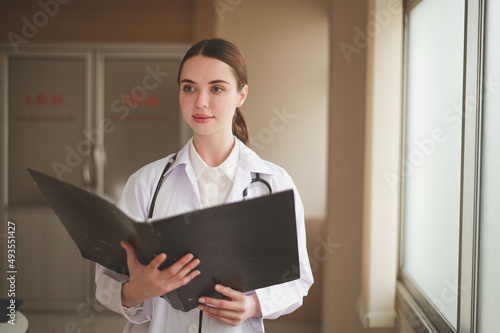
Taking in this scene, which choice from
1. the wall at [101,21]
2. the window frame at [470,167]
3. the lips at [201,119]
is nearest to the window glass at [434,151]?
the window frame at [470,167]

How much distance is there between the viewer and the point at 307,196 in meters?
4.00

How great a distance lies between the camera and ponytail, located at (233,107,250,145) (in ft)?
4.88

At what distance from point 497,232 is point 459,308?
373mm

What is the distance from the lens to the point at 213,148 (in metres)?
1.34

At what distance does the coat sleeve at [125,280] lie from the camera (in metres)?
1.17

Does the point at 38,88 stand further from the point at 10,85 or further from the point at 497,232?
the point at 497,232

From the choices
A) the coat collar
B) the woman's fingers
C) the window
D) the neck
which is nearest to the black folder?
the woman's fingers

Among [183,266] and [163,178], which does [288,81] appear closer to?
[163,178]

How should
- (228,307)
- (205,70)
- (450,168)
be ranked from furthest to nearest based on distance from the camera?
1. (450,168)
2. (205,70)
3. (228,307)

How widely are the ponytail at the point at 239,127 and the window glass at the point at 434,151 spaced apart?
762mm

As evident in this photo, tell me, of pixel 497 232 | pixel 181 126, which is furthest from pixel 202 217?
pixel 181 126

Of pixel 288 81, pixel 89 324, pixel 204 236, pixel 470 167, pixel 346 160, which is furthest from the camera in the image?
pixel 288 81

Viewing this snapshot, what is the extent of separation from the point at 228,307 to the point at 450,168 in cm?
107

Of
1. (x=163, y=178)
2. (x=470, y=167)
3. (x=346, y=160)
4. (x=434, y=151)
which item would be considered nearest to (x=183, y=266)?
(x=163, y=178)
